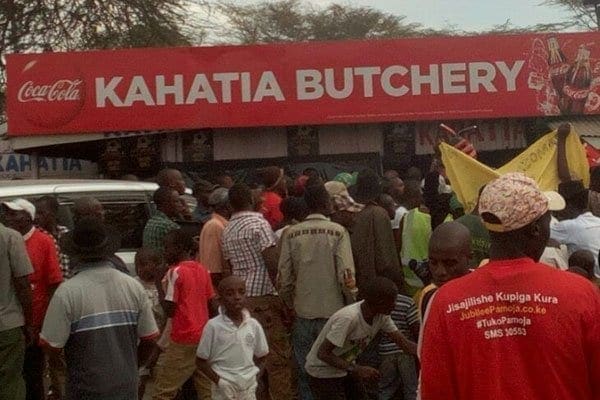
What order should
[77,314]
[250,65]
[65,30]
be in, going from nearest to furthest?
[77,314], [250,65], [65,30]

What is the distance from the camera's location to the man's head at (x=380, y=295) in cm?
736

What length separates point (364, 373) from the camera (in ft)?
24.7

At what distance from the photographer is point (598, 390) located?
3.53 meters

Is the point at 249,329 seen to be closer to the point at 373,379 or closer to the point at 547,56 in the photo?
the point at 373,379

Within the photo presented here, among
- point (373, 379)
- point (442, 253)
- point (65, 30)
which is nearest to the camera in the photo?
point (442, 253)

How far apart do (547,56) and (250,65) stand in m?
3.85

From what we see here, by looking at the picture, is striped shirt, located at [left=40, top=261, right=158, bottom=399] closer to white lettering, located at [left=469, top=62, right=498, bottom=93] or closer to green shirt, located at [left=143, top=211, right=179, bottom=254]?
green shirt, located at [left=143, top=211, right=179, bottom=254]

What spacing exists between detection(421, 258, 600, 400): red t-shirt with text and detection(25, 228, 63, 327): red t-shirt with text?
513cm

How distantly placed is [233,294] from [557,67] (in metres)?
9.59

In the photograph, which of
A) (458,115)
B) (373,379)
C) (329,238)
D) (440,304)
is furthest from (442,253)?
(458,115)

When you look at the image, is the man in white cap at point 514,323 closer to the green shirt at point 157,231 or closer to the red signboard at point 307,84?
the green shirt at point 157,231

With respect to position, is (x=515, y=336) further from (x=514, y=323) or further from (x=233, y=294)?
(x=233, y=294)

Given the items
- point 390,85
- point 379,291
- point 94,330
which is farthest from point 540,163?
point 390,85

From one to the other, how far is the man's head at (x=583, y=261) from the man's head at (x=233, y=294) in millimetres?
1998
